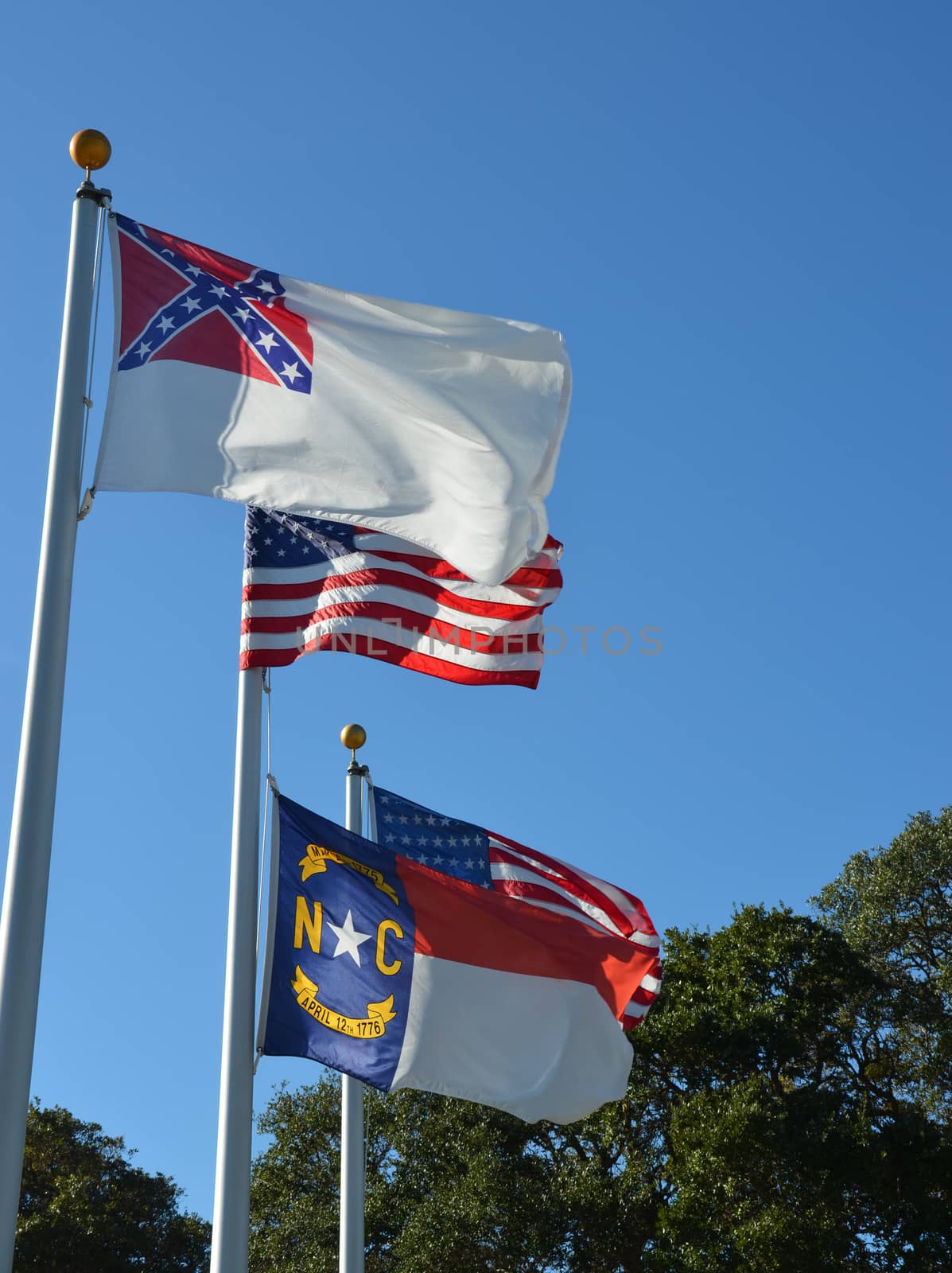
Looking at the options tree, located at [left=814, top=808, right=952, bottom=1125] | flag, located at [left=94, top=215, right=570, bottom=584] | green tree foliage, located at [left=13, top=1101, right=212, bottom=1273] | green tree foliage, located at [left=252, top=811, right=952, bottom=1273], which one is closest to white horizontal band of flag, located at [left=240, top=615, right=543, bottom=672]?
flag, located at [left=94, top=215, right=570, bottom=584]

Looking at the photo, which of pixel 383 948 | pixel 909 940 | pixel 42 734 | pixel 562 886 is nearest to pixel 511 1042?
pixel 383 948

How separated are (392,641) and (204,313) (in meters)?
2.75

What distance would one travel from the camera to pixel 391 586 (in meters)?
9.96

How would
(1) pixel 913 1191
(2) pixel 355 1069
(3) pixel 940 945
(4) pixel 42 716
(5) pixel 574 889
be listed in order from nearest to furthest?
(4) pixel 42 716 → (2) pixel 355 1069 → (5) pixel 574 889 → (1) pixel 913 1191 → (3) pixel 940 945

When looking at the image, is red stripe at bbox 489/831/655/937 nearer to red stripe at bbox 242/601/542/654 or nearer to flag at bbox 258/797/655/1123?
flag at bbox 258/797/655/1123

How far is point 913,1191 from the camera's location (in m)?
24.5

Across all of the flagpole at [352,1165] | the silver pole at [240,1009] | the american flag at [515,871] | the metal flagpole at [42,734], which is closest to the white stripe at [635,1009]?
the american flag at [515,871]

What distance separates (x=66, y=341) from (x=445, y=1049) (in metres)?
5.51

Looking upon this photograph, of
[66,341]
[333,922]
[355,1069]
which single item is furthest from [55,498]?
[355,1069]

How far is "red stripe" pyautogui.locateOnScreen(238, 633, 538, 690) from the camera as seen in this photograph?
960 centimetres

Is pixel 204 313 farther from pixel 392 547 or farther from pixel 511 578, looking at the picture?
pixel 511 578

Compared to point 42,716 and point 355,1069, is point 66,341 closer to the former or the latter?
point 42,716

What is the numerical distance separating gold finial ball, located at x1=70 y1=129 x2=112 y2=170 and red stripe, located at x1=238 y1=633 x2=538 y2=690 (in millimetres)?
3323

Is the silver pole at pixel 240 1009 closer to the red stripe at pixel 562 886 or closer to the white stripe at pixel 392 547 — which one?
the white stripe at pixel 392 547
